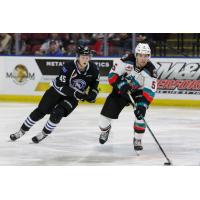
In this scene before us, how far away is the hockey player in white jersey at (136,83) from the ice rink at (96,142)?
40 cm

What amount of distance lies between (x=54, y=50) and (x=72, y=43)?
0.45 m

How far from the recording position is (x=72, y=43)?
479 inches

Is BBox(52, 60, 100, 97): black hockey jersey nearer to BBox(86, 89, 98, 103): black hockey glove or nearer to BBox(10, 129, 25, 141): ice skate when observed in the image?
BBox(86, 89, 98, 103): black hockey glove

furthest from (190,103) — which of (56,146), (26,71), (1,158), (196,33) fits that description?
(1,158)

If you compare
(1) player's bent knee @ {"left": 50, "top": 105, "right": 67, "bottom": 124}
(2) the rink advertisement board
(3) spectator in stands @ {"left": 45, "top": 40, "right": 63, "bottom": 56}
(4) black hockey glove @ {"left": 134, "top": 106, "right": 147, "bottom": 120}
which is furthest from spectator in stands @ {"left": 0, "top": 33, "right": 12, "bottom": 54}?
(4) black hockey glove @ {"left": 134, "top": 106, "right": 147, "bottom": 120}

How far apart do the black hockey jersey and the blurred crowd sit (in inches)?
170

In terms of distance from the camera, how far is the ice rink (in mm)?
→ 6758

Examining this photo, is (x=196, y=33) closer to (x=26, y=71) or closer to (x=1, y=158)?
(x=26, y=71)

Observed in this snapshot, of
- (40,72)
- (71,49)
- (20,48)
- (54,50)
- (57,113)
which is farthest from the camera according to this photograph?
(20,48)

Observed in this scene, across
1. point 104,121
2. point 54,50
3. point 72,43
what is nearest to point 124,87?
point 104,121

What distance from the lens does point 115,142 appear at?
310 inches

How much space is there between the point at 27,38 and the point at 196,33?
3.19 m

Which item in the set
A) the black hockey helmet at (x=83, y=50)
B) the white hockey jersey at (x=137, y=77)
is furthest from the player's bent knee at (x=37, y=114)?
the white hockey jersey at (x=137, y=77)

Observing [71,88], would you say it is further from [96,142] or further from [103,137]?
[96,142]
